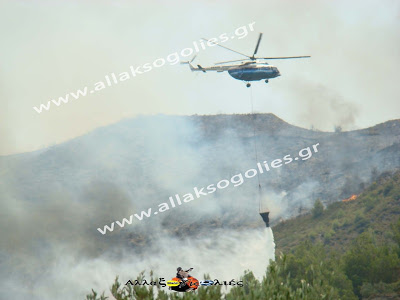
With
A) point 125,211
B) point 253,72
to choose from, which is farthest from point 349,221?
point 253,72

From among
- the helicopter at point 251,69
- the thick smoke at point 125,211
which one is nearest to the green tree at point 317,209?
→ the thick smoke at point 125,211

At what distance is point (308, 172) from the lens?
402ft

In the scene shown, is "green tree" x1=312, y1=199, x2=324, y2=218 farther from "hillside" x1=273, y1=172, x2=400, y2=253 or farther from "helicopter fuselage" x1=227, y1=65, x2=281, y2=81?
"helicopter fuselage" x1=227, y1=65, x2=281, y2=81

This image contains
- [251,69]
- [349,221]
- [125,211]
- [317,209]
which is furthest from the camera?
[317,209]

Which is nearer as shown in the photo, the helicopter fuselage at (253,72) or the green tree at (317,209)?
the helicopter fuselage at (253,72)

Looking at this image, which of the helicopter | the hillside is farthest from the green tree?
the helicopter

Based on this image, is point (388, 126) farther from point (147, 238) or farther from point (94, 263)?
point (94, 263)

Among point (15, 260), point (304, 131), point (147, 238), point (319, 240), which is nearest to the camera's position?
point (15, 260)

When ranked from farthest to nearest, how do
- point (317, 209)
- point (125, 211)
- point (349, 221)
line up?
1. point (317, 209)
2. point (349, 221)
3. point (125, 211)

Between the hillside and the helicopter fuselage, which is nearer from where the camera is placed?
the helicopter fuselage

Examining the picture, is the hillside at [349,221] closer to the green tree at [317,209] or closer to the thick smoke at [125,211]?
the green tree at [317,209]

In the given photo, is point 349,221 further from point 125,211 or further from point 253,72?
point 253,72

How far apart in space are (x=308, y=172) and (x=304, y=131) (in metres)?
14.0

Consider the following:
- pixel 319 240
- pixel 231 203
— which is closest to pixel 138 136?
pixel 231 203
